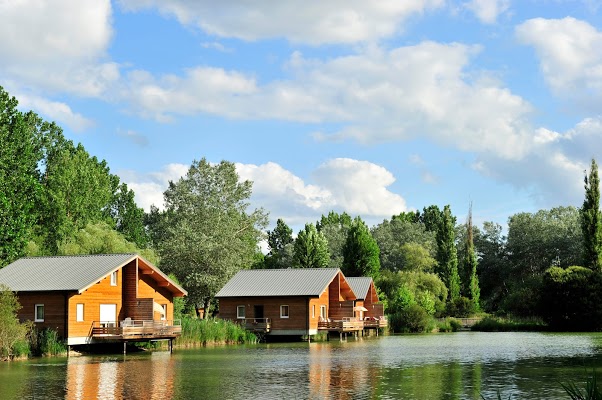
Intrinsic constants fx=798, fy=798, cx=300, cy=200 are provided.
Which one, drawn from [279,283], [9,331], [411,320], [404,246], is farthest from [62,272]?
[404,246]

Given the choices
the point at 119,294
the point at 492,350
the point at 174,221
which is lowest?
the point at 492,350

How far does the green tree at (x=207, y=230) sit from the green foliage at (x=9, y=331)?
3255cm

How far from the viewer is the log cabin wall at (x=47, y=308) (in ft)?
136

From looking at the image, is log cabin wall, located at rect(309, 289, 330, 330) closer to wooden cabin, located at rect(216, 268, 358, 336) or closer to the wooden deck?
wooden cabin, located at rect(216, 268, 358, 336)

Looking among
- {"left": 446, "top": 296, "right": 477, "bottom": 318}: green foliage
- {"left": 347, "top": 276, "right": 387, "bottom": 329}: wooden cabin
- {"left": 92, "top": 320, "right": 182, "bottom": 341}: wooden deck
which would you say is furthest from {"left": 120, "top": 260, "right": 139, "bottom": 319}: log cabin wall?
{"left": 446, "top": 296, "right": 477, "bottom": 318}: green foliage

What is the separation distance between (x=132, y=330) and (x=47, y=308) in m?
4.60

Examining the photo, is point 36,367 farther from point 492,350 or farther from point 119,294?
point 492,350

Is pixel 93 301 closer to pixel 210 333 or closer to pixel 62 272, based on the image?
pixel 62 272

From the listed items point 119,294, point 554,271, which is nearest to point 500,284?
point 554,271

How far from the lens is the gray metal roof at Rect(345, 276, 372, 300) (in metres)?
70.9

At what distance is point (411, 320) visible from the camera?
7406 cm

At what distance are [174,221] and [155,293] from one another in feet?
93.9

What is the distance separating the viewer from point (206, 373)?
30.0 m

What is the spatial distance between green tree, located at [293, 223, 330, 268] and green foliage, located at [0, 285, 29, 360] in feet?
154
